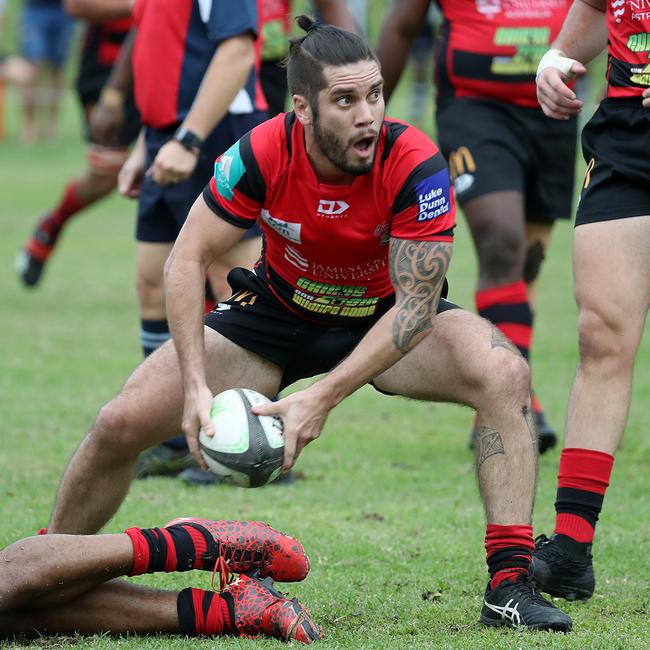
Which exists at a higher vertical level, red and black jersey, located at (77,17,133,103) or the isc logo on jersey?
the isc logo on jersey

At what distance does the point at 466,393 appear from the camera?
4.44 m

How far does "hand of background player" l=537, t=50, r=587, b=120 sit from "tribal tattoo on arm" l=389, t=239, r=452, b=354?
2.83 feet

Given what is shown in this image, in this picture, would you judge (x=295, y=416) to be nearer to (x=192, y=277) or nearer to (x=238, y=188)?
(x=192, y=277)

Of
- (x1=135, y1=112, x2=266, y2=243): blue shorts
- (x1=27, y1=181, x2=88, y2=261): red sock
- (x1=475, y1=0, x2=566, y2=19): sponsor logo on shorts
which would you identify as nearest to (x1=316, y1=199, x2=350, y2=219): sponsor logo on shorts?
(x1=135, y1=112, x2=266, y2=243): blue shorts

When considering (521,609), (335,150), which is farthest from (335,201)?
(521,609)

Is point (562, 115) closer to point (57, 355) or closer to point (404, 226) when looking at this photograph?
point (404, 226)

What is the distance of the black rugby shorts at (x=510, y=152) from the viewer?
22.2 feet

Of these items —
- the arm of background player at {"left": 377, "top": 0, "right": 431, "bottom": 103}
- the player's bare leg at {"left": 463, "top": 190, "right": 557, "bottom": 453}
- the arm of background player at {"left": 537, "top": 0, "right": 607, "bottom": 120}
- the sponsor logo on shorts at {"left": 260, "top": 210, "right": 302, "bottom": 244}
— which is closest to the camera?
the sponsor logo on shorts at {"left": 260, "top": 210, "right": 302, "bottom": 244}

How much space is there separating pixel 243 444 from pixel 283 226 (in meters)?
0.81

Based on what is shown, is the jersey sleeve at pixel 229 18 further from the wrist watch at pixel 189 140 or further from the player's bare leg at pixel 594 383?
the player's bare leg at pixel 594 383


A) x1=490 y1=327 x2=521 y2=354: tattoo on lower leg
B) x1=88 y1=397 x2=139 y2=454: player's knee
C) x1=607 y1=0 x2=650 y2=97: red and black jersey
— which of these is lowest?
x1=88 y1=397 x2=139 y2=454: player's knee

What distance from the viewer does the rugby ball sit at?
410 cm

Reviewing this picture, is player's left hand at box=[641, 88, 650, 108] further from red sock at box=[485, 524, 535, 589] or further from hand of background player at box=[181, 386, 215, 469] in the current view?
hand of background player at box=[181, 386, 215, 469]

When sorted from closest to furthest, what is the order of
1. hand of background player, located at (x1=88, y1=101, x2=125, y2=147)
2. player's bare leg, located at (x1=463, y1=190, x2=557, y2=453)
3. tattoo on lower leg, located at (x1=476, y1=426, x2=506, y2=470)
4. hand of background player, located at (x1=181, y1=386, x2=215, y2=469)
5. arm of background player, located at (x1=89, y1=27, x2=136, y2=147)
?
hand of background player, located at (x1=181, y1=386, x2=215, y2=469) < tattoo on lower leg, located at (x1=476, y1=426, x2=506, y2=470) < player's bare leg, located at (x1=463, y1=190, x2=557, y2=453) < arm of background player, located at (x1=89, y1=27, x2=136, y2=147) < hand of background player, located at (x1=88, y1=101, x2=125, y2=147)
